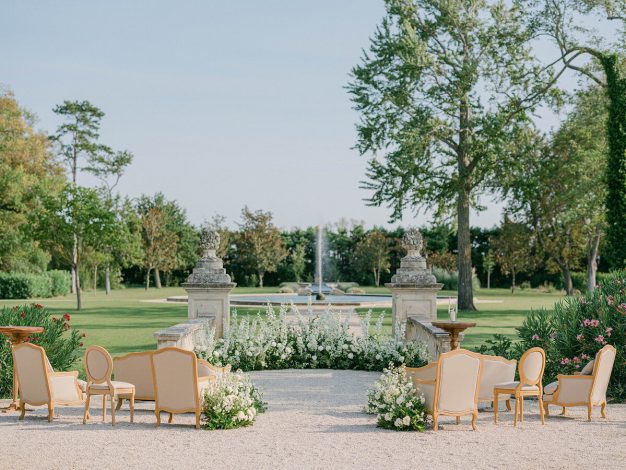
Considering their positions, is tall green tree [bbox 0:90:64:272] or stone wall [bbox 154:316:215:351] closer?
stone wall [bbox 154:316:215:351]

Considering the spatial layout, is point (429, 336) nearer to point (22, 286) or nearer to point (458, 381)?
point (458, 381)

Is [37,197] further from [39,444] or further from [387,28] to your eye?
[39,444]

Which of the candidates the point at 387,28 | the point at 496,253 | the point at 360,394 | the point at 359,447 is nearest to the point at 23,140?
the point at 387,28

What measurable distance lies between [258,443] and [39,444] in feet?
6.71

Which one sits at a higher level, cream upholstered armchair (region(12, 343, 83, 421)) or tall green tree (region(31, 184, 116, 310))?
tall green tree (region(31, 184, 116, 310))

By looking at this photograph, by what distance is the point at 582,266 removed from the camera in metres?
45.0

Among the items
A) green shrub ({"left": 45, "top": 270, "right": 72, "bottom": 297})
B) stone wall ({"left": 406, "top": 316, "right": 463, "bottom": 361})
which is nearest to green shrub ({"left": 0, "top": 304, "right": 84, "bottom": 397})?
stone wall ({"left": 406, "top": 316, "right": 463, "bottom": 361})

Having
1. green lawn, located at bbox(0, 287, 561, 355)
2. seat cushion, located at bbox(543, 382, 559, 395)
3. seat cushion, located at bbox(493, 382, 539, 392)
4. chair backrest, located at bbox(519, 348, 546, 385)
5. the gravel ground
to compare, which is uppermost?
chair backrest, located at bbox(519, 348, 546, 385)

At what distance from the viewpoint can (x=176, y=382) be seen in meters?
7.59

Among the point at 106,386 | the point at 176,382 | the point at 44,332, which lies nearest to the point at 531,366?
the point at 176,382

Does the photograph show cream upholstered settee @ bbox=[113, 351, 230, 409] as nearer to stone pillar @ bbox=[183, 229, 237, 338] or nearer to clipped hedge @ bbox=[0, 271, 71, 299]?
stone pillar @ bbox=[183, 229, 237, 338]

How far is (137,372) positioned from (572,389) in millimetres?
5030

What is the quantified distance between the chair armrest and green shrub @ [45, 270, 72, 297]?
34.9 m

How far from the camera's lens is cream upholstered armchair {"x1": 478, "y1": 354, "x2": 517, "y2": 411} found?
27.5 feet
